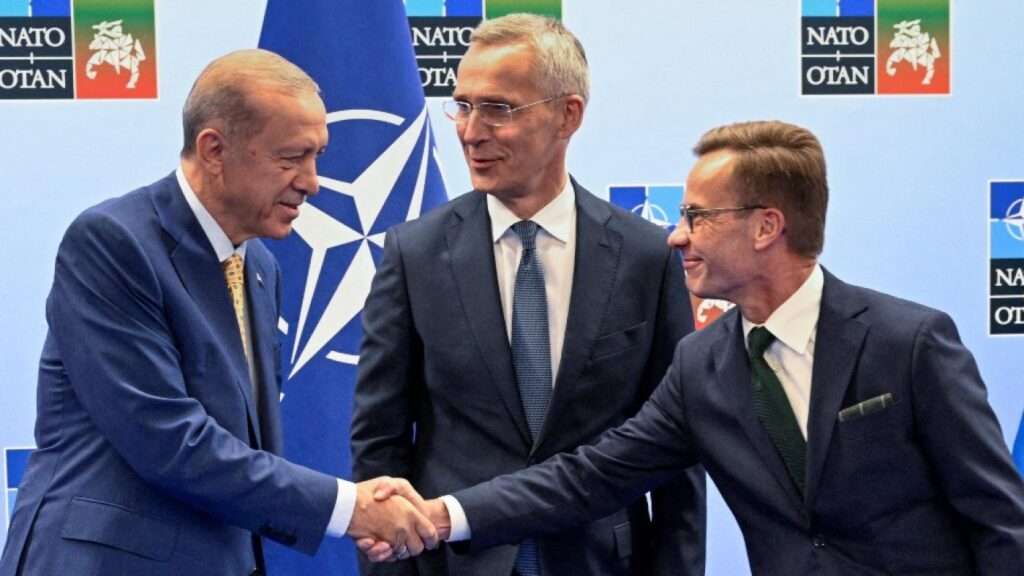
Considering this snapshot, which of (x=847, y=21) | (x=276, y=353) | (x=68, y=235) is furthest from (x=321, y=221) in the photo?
(x=847, y=21)

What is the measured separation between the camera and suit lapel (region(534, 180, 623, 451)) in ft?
9.78

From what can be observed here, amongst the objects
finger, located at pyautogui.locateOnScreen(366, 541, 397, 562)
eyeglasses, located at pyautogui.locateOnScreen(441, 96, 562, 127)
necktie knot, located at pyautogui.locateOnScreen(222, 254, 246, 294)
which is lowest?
finger, located at pyautogui.locateOnScreen(366, 541, 397, 562)

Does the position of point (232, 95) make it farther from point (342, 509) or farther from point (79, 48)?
point (79, 48)

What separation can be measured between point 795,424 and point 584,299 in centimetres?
52

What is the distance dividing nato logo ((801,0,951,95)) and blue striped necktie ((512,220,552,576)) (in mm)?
2284

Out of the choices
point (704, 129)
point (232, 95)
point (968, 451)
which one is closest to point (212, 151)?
point (232, 95)

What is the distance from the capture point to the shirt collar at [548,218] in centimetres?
310

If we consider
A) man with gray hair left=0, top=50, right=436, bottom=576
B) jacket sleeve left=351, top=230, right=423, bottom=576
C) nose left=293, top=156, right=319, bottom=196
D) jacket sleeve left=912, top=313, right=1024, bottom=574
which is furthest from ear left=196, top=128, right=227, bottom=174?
jacket sleeve left=912, top=313, right=1024, bottom=574

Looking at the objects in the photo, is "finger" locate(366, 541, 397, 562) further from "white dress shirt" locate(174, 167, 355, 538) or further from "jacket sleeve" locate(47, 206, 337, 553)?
"jacket sleeve" locate(47, 206, 337, 553)

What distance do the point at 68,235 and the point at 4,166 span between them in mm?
2179

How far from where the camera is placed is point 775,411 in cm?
279

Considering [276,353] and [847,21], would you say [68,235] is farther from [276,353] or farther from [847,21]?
[847,21]

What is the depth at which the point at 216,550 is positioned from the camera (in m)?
2.80

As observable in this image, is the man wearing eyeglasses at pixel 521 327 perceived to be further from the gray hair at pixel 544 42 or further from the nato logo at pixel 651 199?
the nato logo at pixel 651 199
